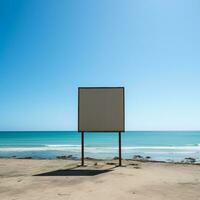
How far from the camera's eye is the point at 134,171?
13289 millimetres

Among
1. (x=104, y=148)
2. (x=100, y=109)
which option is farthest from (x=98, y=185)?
(x=104, y=148)

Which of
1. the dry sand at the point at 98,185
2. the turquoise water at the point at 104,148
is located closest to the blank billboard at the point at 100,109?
the dry sand at the point at 98,185

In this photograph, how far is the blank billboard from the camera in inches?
593

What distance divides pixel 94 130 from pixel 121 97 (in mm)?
2218

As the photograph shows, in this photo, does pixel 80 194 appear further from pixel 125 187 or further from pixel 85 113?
pixel 85 113

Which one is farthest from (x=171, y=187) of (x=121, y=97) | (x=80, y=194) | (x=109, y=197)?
(x=121, y=97)

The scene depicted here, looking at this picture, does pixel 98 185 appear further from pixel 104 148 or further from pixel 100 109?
pixel 104 148

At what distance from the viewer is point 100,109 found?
50.0ft

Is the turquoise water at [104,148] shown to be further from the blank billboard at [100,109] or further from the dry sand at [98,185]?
the dry sand at [98,185]

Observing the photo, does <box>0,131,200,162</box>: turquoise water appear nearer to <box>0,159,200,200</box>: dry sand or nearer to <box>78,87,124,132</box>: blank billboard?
<box>78,87,124,132</box>: blank billboard

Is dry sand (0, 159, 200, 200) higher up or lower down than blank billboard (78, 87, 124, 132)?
lower down

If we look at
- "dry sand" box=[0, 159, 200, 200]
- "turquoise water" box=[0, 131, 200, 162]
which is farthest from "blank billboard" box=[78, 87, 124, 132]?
"turquoise water" box=[0, 131, 200, 162]

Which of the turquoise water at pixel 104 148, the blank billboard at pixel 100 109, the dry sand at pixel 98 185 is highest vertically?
the blank billboard at pixel 100 109

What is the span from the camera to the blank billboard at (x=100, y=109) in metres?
15.1
